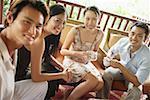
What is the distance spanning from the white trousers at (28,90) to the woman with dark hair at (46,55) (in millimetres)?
43

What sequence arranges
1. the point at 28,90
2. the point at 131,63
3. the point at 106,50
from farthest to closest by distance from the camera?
the point at 106,50, the point at 131,63, the point at 28,90

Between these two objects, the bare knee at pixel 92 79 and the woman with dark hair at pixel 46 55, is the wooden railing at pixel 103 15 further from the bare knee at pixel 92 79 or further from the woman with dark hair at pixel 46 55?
the woman with dark hair at pixel 46 55

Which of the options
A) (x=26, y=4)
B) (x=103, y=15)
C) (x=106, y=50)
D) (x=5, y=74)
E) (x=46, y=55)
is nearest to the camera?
(x=5, y=74)

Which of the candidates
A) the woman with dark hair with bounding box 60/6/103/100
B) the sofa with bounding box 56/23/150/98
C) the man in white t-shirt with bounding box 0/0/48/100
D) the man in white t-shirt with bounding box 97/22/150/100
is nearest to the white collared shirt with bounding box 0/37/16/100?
the man in white t-shirt with bounding box 0/0/48/100

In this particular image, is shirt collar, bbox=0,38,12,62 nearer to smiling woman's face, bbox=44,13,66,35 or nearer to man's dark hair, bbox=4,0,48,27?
man's dark hair, bbox=4,0,48,27

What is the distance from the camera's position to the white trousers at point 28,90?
182 centimetres

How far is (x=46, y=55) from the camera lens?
2332mm

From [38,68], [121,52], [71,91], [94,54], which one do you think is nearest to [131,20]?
[121,52]

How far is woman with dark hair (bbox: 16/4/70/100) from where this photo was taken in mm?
1863

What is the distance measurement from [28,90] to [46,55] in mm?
536

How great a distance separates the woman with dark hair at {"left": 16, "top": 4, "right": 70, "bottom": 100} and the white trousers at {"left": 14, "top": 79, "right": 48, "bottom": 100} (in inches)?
1.7

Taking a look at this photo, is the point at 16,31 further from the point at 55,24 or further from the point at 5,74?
the point at 55,24

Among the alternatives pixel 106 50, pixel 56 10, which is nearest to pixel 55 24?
pixel 56 10

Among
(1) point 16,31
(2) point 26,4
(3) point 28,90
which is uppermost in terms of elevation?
(2) point 26,4
